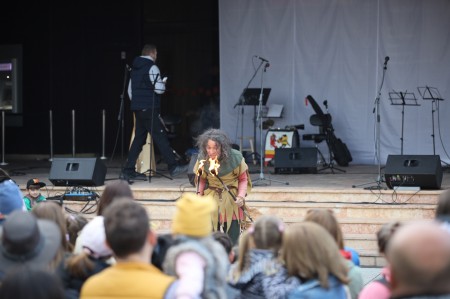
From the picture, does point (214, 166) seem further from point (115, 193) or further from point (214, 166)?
point (115, 193)

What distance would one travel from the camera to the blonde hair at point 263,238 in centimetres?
371

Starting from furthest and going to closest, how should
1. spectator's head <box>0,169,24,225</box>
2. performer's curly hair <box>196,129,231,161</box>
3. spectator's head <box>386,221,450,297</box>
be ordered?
1. performer's curly hair <box>196,129,231,161</box>
2. spectator's head <box>0,169,24,225</box>
3. spectator's head <box>386,221,450,297</box>

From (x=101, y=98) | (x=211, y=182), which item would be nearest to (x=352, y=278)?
(x=211, y=182)

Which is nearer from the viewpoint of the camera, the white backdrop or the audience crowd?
the audience crowd

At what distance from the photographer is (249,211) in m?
7.53

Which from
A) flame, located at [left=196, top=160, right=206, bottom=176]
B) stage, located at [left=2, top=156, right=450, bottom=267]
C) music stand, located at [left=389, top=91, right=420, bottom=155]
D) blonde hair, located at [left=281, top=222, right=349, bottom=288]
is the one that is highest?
music stand, located at [left=389, top=91, right=420, bottom=155]

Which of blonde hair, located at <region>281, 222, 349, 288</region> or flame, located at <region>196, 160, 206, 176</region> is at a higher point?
flame, located at <region>196, 160, 206, 176</region>

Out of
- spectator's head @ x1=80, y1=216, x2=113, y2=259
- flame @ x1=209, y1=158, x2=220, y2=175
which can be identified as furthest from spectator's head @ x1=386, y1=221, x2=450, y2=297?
flame @ x1=209, y1=158, x2=220, y2=175

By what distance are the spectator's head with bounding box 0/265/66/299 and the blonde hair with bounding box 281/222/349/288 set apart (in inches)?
43.7

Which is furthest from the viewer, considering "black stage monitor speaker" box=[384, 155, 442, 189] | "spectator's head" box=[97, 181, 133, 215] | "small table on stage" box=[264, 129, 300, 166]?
"small table on stage" box=[264, 129, 300, 166]

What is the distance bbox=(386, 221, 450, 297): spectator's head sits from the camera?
92.6 inches

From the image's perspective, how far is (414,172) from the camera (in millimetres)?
8883

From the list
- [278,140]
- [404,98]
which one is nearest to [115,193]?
[278,140]

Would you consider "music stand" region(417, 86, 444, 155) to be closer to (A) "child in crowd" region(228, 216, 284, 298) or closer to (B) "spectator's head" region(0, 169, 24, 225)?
(B) "spectator's head" region(0, 169, 24, 225)
